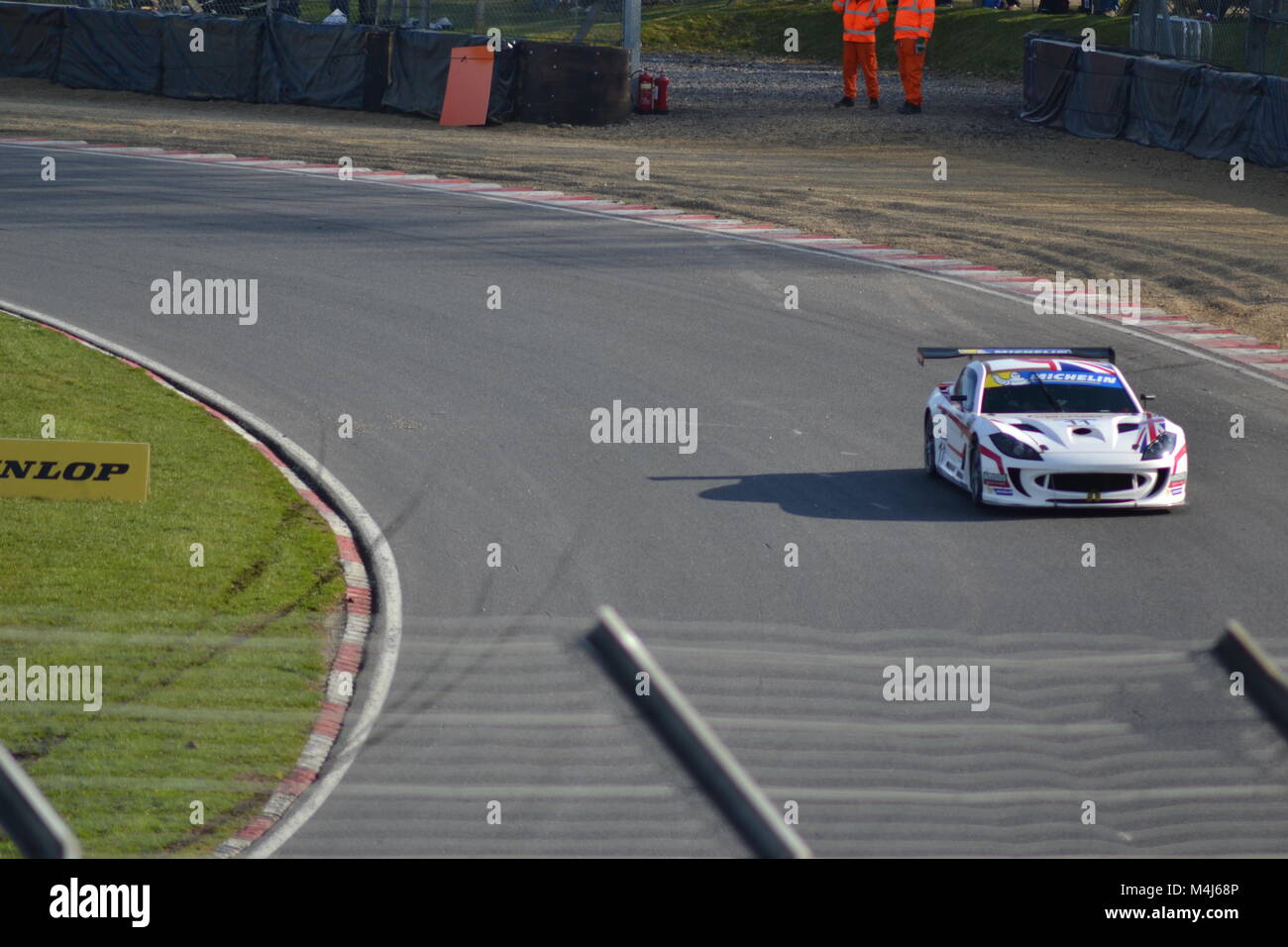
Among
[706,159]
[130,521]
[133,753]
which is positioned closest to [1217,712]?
[133,753]

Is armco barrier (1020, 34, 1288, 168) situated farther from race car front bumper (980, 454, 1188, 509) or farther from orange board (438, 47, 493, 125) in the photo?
race car front bumper (980, 454, 1188, 509)

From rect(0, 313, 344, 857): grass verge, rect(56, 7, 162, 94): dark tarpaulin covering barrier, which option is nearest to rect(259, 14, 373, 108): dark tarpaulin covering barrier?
rect(56, 7, 162, 94): dark tarpaulin covering barrier

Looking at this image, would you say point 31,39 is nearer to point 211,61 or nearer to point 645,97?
point 211,61

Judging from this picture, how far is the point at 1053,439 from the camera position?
13.1m

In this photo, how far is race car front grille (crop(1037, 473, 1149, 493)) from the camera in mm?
12898

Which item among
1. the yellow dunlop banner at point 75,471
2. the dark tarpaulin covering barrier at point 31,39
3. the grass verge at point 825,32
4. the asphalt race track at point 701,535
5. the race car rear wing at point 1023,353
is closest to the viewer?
the asphalt race track at point 701,535

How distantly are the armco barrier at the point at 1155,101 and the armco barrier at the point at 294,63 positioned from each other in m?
8.46

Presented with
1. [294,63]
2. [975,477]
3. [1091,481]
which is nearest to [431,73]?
[294,63]

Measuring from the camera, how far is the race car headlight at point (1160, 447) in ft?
42.3

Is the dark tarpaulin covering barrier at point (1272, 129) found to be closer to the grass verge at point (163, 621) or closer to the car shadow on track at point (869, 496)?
the car shadow on track at point (869, 496)

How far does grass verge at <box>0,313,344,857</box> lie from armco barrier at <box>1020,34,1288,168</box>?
19184mm

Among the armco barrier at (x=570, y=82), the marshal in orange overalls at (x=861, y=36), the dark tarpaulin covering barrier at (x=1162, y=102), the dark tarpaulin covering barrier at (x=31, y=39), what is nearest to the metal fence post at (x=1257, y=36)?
the dark tarpaulin covering barrier at (x=1162, y=102)

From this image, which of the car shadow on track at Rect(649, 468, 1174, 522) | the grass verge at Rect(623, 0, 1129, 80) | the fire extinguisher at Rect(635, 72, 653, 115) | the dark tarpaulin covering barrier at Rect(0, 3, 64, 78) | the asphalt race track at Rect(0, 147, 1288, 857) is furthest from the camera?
the grass verge at Rect(623, 0, 1129, 80)
